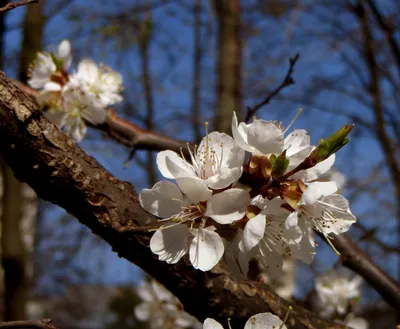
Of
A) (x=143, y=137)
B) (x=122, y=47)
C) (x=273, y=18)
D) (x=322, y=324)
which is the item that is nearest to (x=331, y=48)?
(x=273, y=18)

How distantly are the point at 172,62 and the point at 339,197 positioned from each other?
4.59m

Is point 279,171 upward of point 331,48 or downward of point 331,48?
downward

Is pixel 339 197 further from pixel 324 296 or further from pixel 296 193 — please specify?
pixel 324 296

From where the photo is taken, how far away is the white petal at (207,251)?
76cm

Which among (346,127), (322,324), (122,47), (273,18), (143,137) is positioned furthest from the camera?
(273,18)

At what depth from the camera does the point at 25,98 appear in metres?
0.77

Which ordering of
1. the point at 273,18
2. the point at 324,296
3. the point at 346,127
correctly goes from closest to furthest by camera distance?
the point at 346,127, the point at 324,296, the point at 273,18

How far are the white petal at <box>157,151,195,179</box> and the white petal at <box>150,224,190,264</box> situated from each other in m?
Answer: 0.09

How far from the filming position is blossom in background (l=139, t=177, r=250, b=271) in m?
0.75

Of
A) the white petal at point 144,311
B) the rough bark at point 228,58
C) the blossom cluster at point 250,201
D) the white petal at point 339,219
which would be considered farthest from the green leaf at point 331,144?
the rough bark at point 228,58

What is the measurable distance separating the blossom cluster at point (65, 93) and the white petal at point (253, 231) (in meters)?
0.82

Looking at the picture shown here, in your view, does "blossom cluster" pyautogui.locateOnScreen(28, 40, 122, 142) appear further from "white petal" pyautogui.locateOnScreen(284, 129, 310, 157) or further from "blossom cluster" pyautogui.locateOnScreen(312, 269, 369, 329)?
"blossom cluster" pyautogui.locateOnScreen(312, 269, 369, 329)

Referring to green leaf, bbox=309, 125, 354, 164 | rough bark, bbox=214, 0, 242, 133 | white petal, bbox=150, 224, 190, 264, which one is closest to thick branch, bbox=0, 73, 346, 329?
white petal, bbox=150, 224, 190, 264

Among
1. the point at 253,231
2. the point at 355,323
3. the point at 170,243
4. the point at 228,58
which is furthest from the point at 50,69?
the point at 228,58
